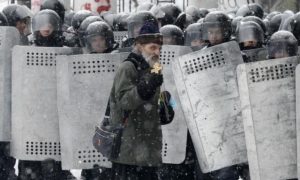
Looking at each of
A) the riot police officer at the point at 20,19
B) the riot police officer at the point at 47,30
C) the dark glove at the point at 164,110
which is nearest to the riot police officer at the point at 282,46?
the dark glove at the point at 164,110

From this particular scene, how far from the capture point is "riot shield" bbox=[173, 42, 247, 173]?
8258 millimetres

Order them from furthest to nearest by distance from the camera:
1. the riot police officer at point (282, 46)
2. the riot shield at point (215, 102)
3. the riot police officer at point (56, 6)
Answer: the riot police officer at point (56, 6) → the riot shield at point (215, 102) → the riot police officer at point (282, 46)

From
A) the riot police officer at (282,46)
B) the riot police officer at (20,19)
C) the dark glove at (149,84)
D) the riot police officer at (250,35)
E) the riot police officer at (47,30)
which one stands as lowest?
the riot police officer at (20,19)

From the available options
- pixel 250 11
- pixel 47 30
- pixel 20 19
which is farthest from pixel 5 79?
pixel 250 11

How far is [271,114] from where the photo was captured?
25.0 ft

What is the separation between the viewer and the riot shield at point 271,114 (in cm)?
760

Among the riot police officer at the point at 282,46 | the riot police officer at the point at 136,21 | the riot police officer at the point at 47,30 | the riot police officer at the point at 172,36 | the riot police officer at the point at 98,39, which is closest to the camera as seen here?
the riot police officer at the point at 282,46

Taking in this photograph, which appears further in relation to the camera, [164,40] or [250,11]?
[250,11]

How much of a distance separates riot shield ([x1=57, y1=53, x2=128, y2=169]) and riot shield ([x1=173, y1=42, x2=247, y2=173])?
0.75m

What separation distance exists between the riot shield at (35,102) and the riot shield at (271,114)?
85.9 inches

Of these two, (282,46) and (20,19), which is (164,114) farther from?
(20,19)

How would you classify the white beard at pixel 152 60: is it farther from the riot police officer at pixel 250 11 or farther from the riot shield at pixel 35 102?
the riot police officer at pixel 250 11

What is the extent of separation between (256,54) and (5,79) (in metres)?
2.52

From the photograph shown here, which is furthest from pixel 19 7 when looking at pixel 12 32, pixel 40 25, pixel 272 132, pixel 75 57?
pixel 272 132
